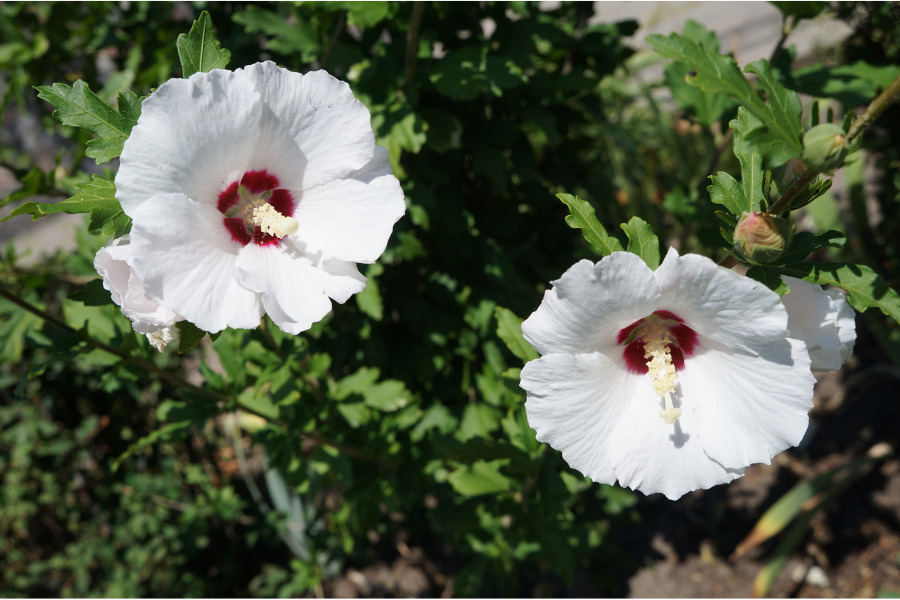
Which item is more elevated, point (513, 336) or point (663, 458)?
point (663, 458)

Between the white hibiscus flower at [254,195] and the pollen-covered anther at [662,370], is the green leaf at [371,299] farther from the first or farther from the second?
the pollen-covered anther at [662,370]

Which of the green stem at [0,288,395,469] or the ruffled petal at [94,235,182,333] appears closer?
the ruffled petal at [94,235,182,333]

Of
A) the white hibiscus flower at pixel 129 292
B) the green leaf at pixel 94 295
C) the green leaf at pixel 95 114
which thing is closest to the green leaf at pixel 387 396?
the green leaf at pixel 94 295

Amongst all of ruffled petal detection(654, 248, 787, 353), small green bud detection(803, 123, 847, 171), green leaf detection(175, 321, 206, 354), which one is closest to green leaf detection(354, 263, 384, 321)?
green leaf detection(175, 321, 206, 354)

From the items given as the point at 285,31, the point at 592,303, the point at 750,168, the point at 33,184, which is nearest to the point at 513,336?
the point at 592,303

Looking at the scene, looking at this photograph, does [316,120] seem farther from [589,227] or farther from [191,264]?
[589,227]

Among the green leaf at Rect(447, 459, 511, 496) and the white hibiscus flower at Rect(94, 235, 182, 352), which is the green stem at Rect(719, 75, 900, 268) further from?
the green leaf at Rect(447, 459, 511, 496)
